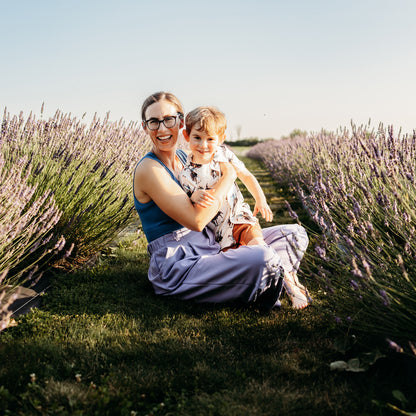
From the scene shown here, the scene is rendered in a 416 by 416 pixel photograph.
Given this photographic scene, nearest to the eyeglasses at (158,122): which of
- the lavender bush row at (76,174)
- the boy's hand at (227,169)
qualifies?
the boy's hand at (227,169)

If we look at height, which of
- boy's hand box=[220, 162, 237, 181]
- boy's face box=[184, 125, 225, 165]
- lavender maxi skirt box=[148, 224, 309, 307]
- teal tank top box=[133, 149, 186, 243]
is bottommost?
lavender maxi skirt box=[148, 224, 309, 307]

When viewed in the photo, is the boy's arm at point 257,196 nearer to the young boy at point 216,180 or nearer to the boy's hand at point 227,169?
the young boy at point 216,180

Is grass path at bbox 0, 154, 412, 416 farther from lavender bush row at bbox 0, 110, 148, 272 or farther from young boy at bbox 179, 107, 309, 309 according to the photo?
lavender bush row at bbox 0, 110, 148, 272

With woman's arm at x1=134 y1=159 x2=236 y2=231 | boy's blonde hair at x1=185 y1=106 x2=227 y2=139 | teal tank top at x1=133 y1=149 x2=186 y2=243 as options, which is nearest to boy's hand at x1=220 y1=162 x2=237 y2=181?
woman's arm at x1=134 y1=159 x2=236 y2=231

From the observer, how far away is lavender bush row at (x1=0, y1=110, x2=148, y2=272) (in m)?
2.92

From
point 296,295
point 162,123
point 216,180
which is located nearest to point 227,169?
point 216,180

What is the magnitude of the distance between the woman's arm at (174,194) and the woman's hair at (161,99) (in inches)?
14.1

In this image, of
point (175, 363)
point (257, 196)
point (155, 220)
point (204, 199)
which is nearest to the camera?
point (175, 363)

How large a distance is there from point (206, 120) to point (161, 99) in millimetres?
347

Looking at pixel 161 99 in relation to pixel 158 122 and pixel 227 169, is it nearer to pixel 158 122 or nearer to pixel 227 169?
pixel 158 122

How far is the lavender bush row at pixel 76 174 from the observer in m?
2.92

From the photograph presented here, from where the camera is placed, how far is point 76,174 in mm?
3115

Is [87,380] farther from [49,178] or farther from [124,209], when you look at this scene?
[124,209]

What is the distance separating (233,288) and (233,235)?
423 millimetres
